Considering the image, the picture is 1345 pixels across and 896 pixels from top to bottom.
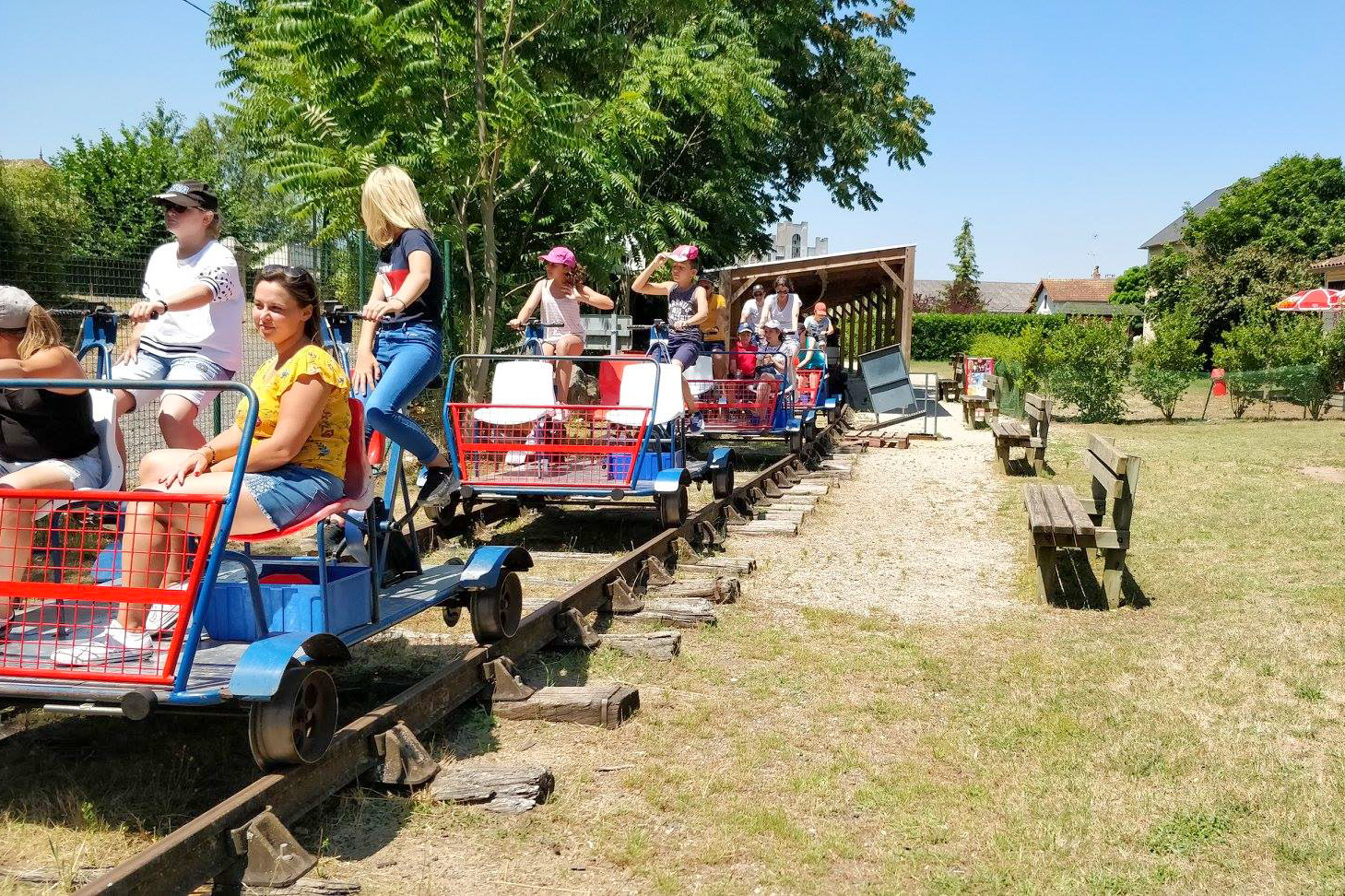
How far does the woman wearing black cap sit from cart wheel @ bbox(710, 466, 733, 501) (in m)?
5.30

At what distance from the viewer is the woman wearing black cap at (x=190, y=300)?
5520 mm

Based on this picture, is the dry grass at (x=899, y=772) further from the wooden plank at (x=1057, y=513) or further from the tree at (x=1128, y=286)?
the tree at (x=1128, y=286)

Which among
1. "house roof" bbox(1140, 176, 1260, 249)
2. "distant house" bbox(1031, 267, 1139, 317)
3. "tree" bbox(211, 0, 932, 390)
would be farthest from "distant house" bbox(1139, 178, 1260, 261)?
"tree" bbox(211, 0, 932, 390)

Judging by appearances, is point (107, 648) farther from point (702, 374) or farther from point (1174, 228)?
point (1174, 228)

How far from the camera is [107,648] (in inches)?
141

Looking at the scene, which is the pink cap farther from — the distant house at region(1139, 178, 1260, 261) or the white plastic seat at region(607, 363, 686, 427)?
the distant house at region(1139, 178, 1260, 261)

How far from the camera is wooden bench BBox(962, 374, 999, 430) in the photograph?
22.2m

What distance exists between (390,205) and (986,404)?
18138 mm

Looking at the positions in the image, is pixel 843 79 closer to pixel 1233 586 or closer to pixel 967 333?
pixel 1233 586

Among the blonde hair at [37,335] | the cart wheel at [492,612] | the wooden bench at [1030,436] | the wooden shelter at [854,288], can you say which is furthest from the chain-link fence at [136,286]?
the wooden shelter at [854,288]

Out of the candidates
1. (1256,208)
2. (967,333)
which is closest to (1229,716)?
(1256,208)

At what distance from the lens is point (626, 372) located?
356 inches

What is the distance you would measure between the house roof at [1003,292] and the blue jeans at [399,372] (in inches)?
5137

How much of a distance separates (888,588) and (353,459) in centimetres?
435
